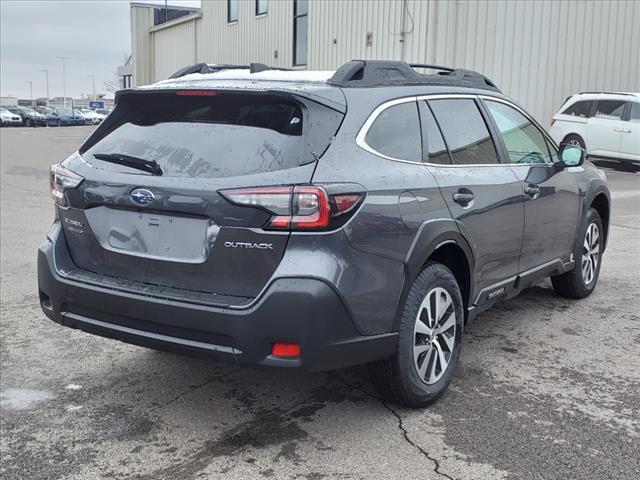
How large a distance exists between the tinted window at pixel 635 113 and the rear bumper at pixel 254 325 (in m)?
13.9

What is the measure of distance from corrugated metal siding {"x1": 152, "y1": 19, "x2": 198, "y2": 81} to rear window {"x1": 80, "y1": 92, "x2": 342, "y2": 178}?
24.1 m

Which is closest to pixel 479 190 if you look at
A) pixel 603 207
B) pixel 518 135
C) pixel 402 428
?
pixel 518 135

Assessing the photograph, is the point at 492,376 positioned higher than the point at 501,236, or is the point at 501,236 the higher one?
the point at 501,236

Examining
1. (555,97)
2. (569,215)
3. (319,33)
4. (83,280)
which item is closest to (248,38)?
(319,33)

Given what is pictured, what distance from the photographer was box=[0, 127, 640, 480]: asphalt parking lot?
3240 millimetres

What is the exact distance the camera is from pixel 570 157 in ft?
17.3

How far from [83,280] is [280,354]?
112 centimetres

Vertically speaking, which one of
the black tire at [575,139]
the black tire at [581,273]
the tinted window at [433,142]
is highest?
the tinted window at [433,142]

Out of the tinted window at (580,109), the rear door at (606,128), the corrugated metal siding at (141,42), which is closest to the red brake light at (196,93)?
the rear door at (606,128)

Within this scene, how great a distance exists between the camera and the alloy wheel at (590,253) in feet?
19.4

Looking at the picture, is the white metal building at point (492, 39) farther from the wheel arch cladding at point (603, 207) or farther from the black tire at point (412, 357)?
the black tire at point (412, 357)

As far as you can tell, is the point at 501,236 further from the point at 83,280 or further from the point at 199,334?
the point at 83,280

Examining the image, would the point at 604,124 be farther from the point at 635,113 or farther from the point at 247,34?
the point at 247,34

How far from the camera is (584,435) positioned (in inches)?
139
